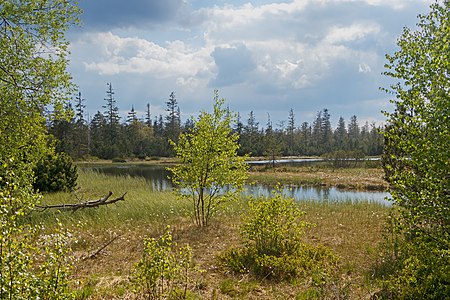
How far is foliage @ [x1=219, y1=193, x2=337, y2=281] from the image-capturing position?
259 inches

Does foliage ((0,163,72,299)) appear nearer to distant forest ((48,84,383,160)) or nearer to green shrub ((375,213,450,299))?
green shrub ((375,213,450,299))

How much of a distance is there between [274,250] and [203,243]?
2397 millimetres

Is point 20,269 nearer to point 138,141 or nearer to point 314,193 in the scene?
point 314,193

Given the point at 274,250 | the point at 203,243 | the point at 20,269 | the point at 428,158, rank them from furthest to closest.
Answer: the point at 203,243, the point at 274,250, the point at 428,158, the point at 20,269

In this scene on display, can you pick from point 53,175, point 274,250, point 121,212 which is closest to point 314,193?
point 121,212

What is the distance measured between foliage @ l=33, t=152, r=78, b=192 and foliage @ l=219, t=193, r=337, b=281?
450 inches

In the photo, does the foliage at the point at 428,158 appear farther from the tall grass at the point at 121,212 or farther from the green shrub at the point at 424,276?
the tall grass at the point at 121,212


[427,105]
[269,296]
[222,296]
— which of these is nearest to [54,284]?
[222,296]

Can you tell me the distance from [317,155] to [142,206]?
6869 cm

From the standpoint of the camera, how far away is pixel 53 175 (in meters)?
16.3

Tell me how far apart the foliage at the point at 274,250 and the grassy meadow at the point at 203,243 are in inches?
10.5

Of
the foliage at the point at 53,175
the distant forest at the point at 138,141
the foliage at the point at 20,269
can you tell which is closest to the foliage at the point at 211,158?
the foliage at the point at 20,269

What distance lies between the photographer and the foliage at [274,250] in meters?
6.58

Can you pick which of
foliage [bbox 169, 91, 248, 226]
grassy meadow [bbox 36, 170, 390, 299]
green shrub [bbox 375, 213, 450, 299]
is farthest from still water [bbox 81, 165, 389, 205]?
green shrub [bbox 375, 213, 450, 299]
